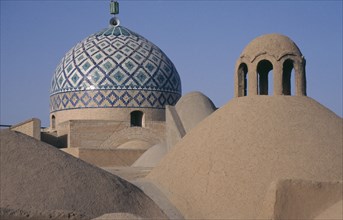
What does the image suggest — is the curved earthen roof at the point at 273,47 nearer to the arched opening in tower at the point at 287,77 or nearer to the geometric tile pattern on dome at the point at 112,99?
the arched opening in tower at the point at 287,77

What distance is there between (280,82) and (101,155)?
943cm

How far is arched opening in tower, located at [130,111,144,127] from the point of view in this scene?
2095 centimetres

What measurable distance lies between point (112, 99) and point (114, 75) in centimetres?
81

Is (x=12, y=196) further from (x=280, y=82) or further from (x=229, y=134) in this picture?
(x=280, y=82)

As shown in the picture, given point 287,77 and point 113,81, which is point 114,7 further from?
point 287,77

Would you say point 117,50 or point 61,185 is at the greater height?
point 117,50

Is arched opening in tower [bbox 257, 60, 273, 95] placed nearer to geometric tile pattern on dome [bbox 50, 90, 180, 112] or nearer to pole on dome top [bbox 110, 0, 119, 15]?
geometric tile pattern on dome [bbox 50, 90, 180, 112]

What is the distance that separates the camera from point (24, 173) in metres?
5.90

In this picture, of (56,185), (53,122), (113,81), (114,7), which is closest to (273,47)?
(56,185)

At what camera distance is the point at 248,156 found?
23.0 ft

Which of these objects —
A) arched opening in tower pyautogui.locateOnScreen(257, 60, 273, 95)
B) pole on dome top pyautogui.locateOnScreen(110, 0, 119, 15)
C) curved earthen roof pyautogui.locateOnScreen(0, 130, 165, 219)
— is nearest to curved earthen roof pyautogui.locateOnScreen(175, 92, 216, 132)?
arched opening in tower pyautogui.locateOnScreen(257, 60, 273, 95)

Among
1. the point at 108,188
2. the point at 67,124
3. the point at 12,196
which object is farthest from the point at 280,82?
the point at 67,124

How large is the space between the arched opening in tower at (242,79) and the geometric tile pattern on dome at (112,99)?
476 inches

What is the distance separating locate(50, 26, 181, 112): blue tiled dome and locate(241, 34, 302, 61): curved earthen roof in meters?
12.5
